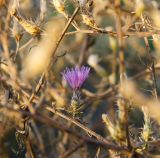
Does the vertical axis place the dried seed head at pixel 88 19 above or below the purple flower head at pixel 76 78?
above

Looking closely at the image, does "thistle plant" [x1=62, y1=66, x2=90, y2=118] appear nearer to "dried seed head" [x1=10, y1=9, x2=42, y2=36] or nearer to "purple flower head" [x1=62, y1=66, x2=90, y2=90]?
"purple flower head" [x1=62, y1=66, x2=90, y2=90]

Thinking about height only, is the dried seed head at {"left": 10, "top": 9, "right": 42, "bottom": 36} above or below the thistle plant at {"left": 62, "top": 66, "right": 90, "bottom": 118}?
above

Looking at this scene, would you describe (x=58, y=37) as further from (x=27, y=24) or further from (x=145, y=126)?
(x=145, y=126)

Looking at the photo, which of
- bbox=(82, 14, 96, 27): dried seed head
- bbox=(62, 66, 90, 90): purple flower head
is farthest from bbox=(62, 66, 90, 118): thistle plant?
bbox=(82, 14, 96, 27): dried seed head

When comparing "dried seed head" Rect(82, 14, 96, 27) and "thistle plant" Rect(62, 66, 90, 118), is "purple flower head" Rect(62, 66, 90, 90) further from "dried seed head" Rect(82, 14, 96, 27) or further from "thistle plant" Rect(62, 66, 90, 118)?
"dried seed head" Rect(82, 14, 96, 27)

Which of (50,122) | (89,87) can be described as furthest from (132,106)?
(89,87)

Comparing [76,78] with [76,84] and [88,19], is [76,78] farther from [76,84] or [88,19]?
[88,19]

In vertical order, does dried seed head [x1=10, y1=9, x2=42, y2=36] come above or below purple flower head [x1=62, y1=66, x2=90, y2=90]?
above

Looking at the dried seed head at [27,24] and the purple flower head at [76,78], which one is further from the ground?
the dried seed head at [27,24]

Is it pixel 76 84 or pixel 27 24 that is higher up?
pixel 27 24

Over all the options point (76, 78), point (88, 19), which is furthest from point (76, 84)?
point (88, 19)

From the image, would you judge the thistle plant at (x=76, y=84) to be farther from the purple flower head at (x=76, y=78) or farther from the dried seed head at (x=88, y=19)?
the dried seed head at (x=88, y=19)

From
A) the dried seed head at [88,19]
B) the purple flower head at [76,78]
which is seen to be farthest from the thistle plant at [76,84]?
the dried seed head at [88,19]
